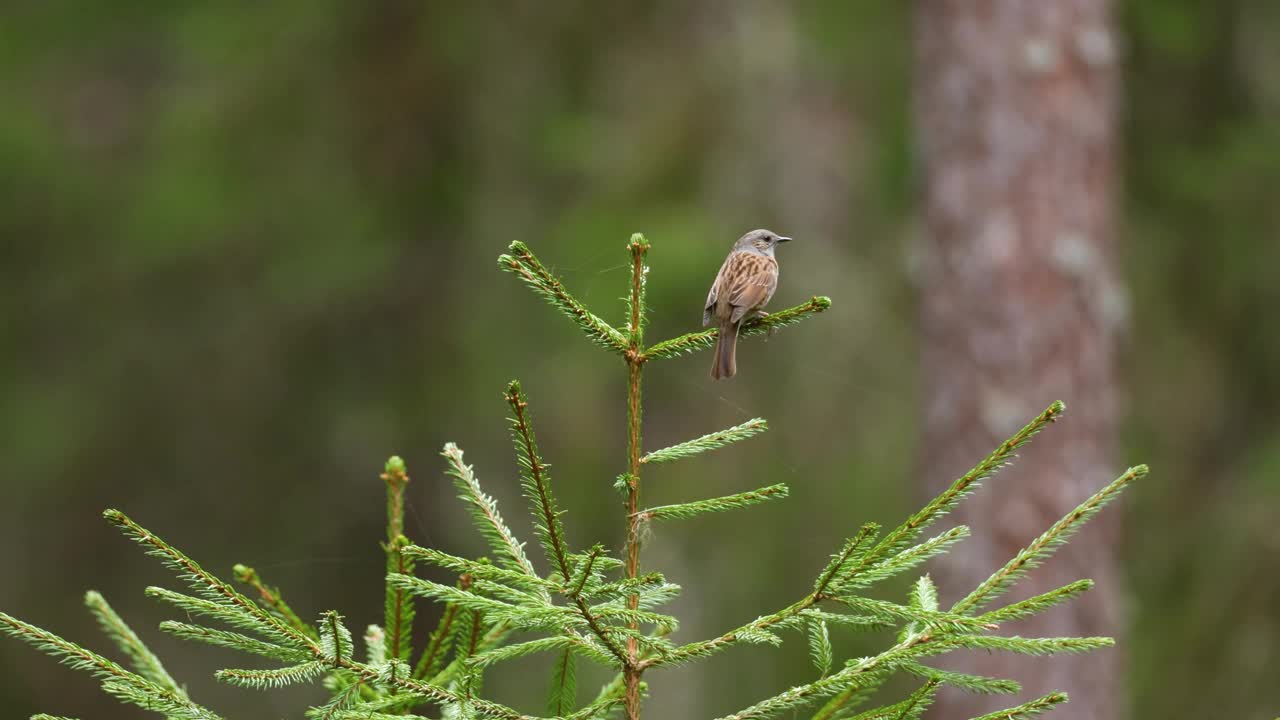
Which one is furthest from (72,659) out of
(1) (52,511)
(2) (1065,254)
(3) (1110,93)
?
(1) (52,511)

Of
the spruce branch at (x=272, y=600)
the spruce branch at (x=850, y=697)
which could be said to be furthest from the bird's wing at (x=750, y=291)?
the spruce branch at (x=272, y=600)

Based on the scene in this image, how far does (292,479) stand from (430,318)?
1.68m

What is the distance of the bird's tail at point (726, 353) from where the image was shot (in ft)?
7.93

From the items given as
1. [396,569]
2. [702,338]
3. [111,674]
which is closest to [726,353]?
[702,338]

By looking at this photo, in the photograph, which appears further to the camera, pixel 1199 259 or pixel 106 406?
pixel 106 406

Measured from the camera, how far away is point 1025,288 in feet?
16.3

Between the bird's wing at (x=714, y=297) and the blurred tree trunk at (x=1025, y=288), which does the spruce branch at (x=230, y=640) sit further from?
the blurred tree trunk at (x=1025, y=288)

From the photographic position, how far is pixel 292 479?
391 inches

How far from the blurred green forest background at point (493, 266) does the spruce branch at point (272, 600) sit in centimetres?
477

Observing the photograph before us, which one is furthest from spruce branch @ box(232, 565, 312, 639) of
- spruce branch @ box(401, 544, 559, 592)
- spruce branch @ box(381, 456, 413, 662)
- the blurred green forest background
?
the blurred green forest background

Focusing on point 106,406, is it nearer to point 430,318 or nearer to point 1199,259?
point 430,318

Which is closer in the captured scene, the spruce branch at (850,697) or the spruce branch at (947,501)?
the spruce branch at (947,501)

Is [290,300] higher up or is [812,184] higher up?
[812,184]

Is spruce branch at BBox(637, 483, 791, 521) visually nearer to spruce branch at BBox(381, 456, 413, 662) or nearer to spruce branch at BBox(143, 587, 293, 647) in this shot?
spruce branch at BBox(381, 456, 413, 662)
